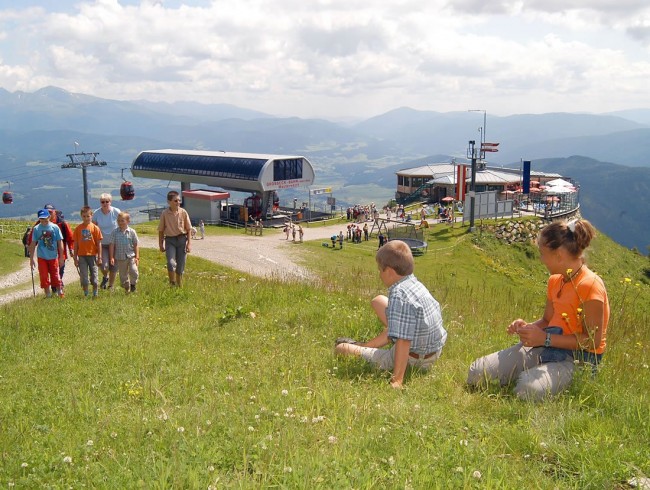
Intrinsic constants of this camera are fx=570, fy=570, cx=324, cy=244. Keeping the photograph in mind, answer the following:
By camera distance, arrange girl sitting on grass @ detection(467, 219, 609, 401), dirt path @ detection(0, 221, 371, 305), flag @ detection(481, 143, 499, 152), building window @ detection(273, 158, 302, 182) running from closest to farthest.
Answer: girl sitting on grass @ detection(467, 219, 609, 401)
dirt path @ detection(0, 221, 371, 305)
flag @ detection(481, 143, 499, 152)
building window @ detection(273, 158, 302, 182)

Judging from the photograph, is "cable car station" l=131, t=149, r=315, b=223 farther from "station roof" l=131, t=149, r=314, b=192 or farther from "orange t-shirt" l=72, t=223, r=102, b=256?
"orange t-shirt" l=72, t=223, r=102, b=256

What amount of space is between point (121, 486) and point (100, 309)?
7169mm

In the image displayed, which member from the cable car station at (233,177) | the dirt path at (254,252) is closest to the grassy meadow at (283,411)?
the dirt path at (254,252)

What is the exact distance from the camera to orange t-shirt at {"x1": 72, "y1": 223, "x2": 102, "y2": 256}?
12438 millimetres

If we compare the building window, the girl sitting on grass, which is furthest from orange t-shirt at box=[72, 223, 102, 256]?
the building window

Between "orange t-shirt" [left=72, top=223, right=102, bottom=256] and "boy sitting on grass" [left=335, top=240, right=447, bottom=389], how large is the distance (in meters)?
8.35

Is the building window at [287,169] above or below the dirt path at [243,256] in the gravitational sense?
above

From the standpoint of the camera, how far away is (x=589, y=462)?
3766 millimetres

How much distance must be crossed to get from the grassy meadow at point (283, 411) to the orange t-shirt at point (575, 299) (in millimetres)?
469

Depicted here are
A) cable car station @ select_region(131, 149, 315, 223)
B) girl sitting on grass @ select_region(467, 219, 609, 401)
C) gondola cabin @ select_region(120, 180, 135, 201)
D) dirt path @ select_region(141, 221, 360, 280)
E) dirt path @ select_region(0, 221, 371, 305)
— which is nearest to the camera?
girl sitting on grass @ select_region(467, 219, 609, 401)

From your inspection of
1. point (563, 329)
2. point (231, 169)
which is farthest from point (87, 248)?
point (231, 169)

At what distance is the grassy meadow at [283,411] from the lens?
3.67m

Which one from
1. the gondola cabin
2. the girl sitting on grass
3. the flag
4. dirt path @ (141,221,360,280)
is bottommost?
dirt path @ (141,221,360,280)

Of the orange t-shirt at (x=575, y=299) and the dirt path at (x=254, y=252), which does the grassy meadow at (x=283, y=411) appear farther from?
the dirt path at (x=254, y=252)
